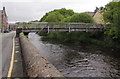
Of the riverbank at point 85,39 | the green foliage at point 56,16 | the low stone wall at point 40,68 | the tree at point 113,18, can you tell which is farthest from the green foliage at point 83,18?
the low stone wall at point 40,68

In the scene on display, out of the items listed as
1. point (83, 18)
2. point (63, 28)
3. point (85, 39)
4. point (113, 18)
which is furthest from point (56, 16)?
point (113, 18)

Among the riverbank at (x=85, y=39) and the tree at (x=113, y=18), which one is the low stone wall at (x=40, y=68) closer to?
the tree at (x=113, y=18)

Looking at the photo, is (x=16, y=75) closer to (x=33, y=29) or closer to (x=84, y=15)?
(x=33, y=29)

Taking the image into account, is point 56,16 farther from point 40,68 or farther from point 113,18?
point 40,68

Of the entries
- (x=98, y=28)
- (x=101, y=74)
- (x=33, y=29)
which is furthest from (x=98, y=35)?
(x=101, y=74)

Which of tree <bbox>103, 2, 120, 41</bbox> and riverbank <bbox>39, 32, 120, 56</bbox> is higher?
tree <bbox>103, 2, 120, 41</bbox>

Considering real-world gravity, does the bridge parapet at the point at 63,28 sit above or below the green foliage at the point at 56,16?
below

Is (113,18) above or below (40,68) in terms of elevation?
above

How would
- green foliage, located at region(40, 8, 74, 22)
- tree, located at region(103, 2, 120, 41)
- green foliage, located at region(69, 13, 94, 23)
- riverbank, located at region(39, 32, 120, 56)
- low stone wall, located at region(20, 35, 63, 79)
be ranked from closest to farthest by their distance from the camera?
low stone wall, located at region(20, 35, 63, 79)
tree, located at region(103, 2, 120, 41)
riverbank, located at region(39, 32, 120, 56)
green foliage, located at region(69, 13, 94, 23)
green foliage, located at region(40, 8, 74, 22)

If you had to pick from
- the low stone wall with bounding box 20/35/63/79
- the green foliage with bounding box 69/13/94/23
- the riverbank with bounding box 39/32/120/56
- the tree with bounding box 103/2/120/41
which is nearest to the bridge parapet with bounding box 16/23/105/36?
the riverbank with bounding box 39/32/120/56

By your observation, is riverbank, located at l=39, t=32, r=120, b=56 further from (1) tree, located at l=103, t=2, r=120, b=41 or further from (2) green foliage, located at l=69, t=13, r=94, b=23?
(2) green foliage, located at l=69, t=13, r=94, b=23

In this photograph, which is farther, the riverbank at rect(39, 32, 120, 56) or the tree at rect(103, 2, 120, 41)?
the riverbank at rect(39, 32, 120, 56)

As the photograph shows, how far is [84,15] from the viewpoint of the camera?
1987 inches

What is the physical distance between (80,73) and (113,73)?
3262mm
